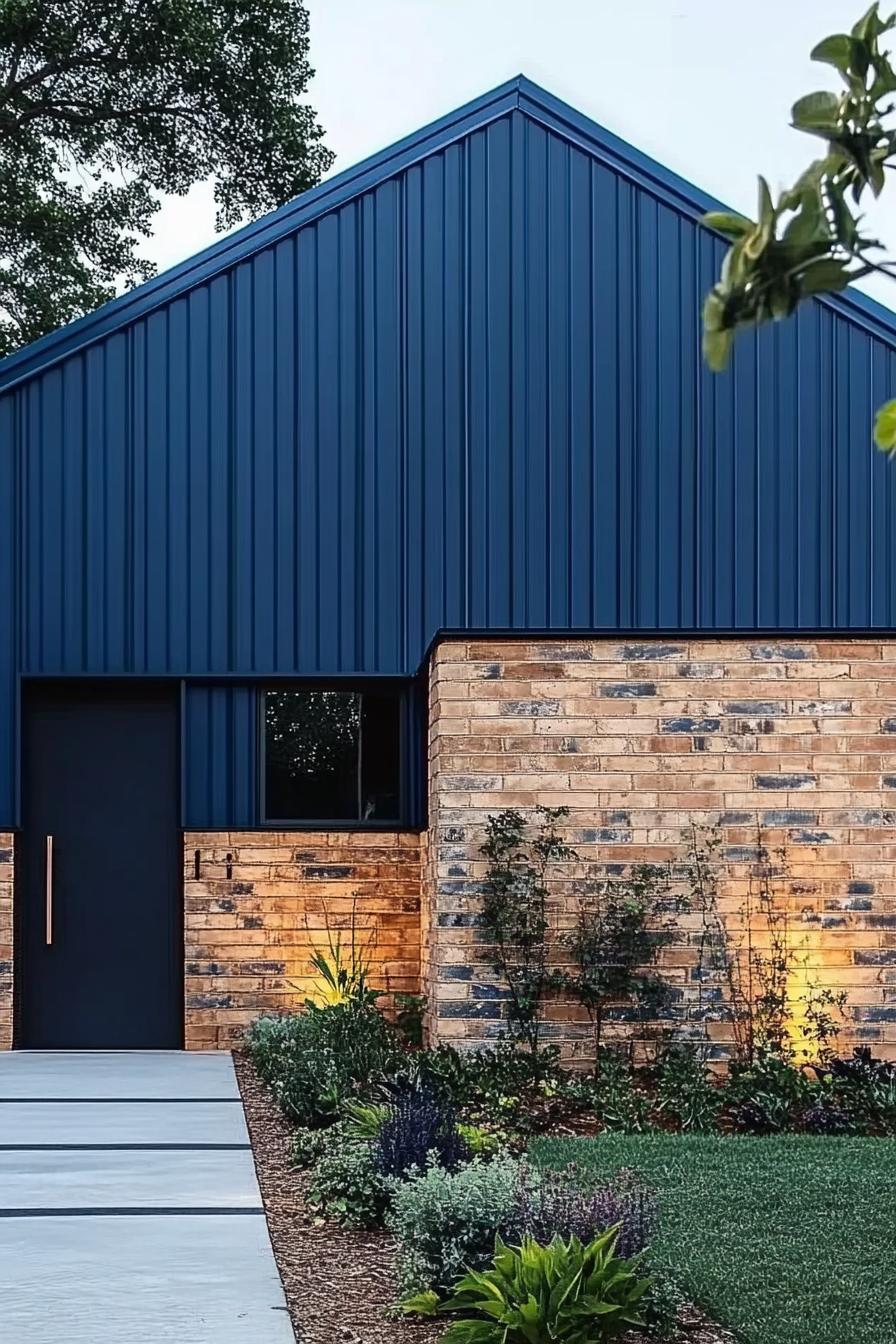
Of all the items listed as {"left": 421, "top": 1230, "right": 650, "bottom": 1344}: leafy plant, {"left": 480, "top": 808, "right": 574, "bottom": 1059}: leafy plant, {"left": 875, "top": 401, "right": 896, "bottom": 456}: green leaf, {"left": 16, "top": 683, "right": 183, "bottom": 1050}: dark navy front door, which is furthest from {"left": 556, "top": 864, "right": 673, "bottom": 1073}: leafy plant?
{"left": 875, "top": 401, "right": 896, "bottom": 456}: green leaf

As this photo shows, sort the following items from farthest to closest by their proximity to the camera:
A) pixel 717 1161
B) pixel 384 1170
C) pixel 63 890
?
pixel 63 890 < pixel 717 1161 < pixel 384 1170

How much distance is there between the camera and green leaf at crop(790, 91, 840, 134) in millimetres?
1735

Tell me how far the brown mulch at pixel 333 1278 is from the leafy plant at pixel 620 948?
2.42 meters

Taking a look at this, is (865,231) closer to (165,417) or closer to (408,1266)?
(408,1266)

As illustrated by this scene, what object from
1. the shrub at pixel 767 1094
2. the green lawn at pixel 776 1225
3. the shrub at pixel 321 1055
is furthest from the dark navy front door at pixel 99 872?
the green lawn at pixel 776 1225

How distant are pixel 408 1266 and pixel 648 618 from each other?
7938 millimetres

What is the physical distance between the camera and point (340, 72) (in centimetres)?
2239

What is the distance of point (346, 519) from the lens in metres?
12.7

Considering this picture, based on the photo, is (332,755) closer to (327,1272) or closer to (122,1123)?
(122,1123)

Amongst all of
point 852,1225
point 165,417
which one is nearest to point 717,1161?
point 852,1225

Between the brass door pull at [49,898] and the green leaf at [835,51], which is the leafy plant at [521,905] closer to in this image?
the brass door pull at [49,898]

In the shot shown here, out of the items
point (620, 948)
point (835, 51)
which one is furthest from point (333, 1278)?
point (835, 51)

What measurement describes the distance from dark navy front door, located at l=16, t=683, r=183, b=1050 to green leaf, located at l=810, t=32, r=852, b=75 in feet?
36.6

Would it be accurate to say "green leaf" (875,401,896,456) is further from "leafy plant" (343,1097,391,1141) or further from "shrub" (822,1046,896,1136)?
"shrub" (822,1046,896,1136)
